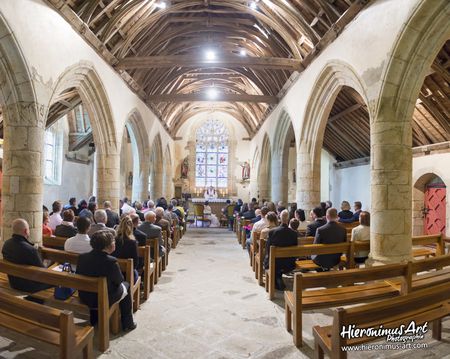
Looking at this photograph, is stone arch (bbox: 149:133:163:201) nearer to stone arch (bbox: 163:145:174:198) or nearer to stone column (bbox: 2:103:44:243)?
stone arch (bbox: 163:145:174:198)

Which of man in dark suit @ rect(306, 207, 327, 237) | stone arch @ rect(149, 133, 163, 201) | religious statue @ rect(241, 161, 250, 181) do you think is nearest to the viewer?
man in dark suit @ rect(306, 207, 327, 237)

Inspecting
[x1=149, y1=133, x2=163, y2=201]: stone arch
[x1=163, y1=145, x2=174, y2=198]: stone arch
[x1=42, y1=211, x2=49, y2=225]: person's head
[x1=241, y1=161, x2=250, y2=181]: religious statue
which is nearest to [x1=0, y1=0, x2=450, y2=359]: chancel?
[x1=42, y1=211, x2=49, y2=225]: person's head

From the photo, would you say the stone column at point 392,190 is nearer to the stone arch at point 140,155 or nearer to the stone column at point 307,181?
the stone column at point 307,181

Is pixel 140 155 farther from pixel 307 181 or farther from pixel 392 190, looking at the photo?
pixel 392 190

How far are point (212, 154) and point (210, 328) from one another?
15641mm

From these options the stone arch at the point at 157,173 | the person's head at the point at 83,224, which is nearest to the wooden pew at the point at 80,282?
the person's head at the point at 83,224

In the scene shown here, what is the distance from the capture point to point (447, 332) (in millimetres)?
2861

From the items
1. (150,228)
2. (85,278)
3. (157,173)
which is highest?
(157,173)

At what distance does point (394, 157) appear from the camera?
4156 millimetres

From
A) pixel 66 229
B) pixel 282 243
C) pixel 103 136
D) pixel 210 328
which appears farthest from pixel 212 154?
pixel 210 328

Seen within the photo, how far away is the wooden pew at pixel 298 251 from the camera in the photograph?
372 cm

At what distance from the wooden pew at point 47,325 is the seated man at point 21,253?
632 millimetres

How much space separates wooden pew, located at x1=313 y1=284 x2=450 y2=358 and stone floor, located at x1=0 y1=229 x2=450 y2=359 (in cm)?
36

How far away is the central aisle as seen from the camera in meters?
2.62
